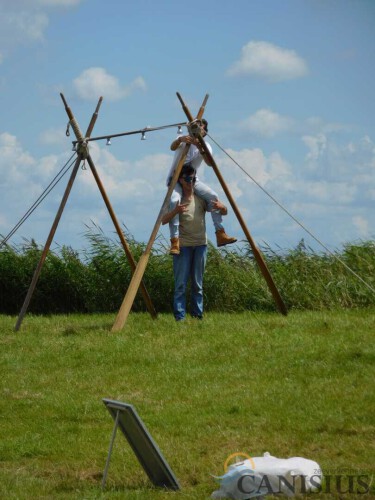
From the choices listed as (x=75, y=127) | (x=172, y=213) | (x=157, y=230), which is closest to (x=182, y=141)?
(x=172, y=213)

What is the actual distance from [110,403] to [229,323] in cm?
656

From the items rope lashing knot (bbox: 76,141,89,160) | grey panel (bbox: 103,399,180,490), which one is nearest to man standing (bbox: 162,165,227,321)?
rope lashing knot (bbox: 76,141,89,160)

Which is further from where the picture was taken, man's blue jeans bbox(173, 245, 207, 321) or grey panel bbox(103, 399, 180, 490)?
man's blue jeans bbox(173, 245, 207, 321)

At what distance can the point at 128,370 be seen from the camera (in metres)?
11.8

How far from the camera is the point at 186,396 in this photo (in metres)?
10.5

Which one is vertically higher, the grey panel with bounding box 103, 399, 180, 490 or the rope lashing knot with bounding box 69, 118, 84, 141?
the rope lashing knot with bounding box 69, 118, 84, 141

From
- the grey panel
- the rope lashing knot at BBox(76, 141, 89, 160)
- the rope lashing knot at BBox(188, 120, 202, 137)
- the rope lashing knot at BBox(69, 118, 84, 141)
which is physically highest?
the rope lashing knot at BBox(69, 118, 84, 141)

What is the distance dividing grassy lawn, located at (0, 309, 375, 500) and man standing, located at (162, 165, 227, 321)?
0.43m

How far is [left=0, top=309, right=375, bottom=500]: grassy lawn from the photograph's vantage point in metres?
8.30

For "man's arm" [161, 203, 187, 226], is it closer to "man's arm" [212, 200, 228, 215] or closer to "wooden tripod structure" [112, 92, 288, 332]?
"wooden tripod structure" [112, 92, 288, 332]

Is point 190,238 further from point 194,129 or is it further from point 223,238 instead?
point 194,129

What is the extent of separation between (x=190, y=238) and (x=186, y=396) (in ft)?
13.0

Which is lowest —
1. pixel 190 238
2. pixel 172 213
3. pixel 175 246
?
pixel 175 246

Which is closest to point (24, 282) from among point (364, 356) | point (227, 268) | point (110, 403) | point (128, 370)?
point (227, 268)
